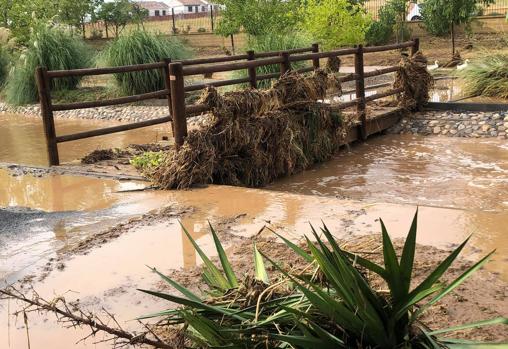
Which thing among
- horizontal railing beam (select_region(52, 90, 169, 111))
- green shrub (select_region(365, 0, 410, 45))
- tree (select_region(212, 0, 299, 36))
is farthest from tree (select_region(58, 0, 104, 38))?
horizontal railing beam (select_region(52, 90, 169, 111))

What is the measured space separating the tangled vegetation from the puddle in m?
6.11

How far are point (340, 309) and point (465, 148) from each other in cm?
760

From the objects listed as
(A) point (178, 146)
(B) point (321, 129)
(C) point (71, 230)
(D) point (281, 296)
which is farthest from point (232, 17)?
(D) point (281, 296)

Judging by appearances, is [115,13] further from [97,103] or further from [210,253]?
[210,253]

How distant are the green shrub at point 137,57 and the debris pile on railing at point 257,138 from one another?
6.76 meters

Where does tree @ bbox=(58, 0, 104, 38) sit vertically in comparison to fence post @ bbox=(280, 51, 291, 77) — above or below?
above

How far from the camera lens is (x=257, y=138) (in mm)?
7414

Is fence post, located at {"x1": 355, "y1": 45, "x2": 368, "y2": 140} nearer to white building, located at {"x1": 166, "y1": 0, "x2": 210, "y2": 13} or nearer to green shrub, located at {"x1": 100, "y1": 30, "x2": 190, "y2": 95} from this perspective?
green shrub, located at {"x1": 100, "y1": 30, "x2": 190, "y2": 95}

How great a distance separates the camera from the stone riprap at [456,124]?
10.1 meters

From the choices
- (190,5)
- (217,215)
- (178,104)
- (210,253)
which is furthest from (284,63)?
(190,5)

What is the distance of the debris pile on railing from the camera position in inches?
266

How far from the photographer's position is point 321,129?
8.70 m

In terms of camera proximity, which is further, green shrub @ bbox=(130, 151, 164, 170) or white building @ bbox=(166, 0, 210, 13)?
white building @ bbox=(166, 0, 210, 13)

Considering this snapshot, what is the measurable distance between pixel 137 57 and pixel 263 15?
6.26m
